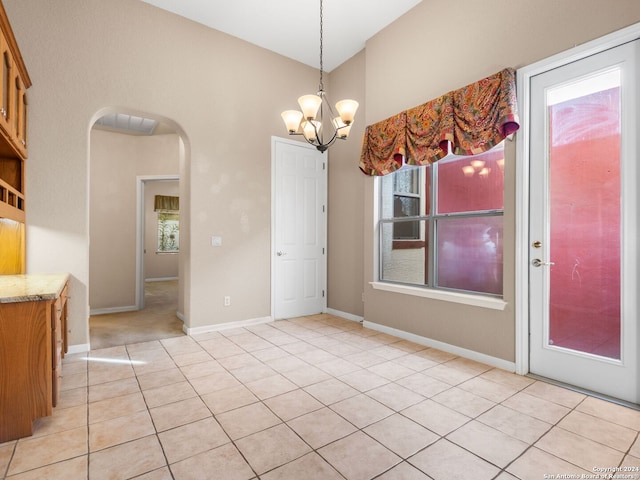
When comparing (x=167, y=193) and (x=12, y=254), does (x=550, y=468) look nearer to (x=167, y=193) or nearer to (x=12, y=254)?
(x=12, y=254)

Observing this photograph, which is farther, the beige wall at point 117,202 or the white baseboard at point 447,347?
the beige wall at point 117,202

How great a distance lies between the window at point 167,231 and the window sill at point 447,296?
24.8ft

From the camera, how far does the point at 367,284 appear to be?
14.0ft

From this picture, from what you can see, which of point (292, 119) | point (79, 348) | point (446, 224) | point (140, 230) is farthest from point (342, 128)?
point (140, 230)

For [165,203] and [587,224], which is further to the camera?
[165,203]

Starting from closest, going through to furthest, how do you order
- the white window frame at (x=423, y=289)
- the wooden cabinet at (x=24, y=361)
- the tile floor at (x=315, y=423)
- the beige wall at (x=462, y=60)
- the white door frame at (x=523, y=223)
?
the tile floor at (x=315, y=423)
the wooden cabinet at (x=24, y=361)
the beige wall at (x=462, y=60)
the white door frame at (x=523, y=223)
the white window frame at (x=423, y=289)

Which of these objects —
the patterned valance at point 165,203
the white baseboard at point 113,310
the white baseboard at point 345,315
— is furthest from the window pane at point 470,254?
the patterned valance at point 165,203

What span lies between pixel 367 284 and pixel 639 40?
316cm

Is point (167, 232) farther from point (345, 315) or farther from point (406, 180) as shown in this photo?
point (406, 180)

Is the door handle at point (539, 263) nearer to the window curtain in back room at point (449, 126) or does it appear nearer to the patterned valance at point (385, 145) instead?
the window curtain in back room at point (449, 126)

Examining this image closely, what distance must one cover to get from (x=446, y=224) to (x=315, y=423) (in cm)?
237

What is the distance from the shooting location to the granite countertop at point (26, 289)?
1888mm

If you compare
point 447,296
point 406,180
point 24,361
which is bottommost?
point 24,361

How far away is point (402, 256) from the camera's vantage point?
159 inches
